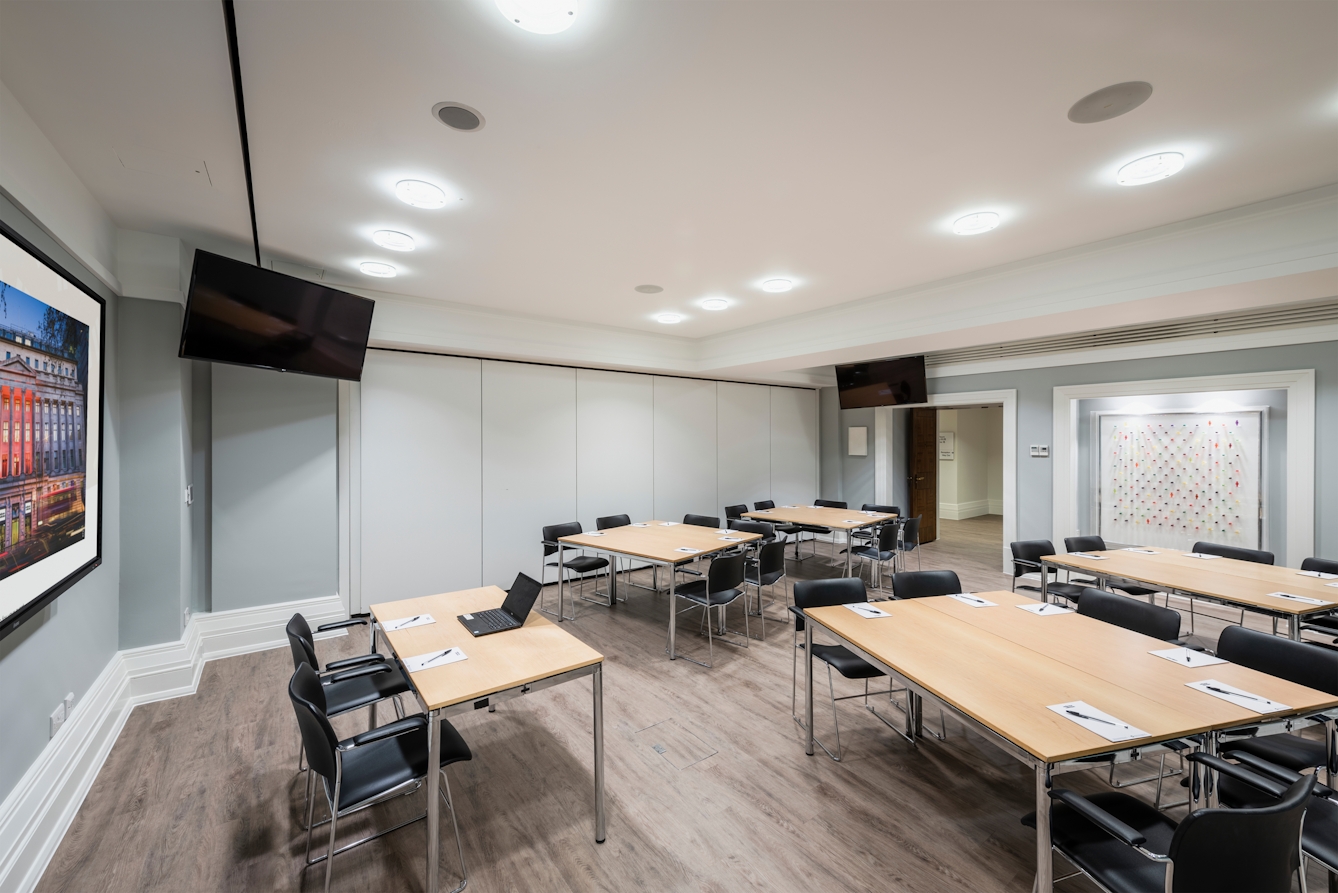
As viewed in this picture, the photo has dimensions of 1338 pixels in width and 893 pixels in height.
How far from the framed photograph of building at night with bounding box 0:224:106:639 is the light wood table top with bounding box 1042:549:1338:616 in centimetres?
606

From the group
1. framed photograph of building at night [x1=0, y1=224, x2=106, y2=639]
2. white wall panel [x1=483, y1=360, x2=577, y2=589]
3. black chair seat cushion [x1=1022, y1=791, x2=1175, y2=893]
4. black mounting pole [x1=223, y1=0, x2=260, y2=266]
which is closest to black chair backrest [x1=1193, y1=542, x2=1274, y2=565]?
black chair seat cushion [x1=1022, y1=791, x2=1175, y2=893]

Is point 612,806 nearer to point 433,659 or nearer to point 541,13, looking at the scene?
point 433,659

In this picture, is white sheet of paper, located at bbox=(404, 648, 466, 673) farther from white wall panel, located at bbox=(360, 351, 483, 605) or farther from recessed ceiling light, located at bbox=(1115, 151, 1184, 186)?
recessed ceiling light, located at bbox=(1115, 151, 1184, 186)

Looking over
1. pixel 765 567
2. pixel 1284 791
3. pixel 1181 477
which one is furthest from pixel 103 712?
pixel 1181 477

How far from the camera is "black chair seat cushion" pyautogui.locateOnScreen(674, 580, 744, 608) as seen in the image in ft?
14.0

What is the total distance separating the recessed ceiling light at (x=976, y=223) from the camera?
3336mm

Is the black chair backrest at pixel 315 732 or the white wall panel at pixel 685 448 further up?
the white wall panel at pixel 685 448

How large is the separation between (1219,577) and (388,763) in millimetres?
5329

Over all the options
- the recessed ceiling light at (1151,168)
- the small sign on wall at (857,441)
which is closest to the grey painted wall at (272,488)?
the recessed ceiling light at (1151,168)

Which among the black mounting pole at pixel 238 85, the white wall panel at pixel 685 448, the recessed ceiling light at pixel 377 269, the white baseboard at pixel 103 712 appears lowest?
the white baseboard at pixel 103 712

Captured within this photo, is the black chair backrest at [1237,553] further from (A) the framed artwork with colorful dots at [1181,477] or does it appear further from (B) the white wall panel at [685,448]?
(B) the white wall panel at [685,448]

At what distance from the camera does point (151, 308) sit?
356 cm

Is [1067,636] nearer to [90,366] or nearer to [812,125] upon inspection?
[812,125]

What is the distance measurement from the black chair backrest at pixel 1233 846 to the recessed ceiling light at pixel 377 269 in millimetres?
5225
